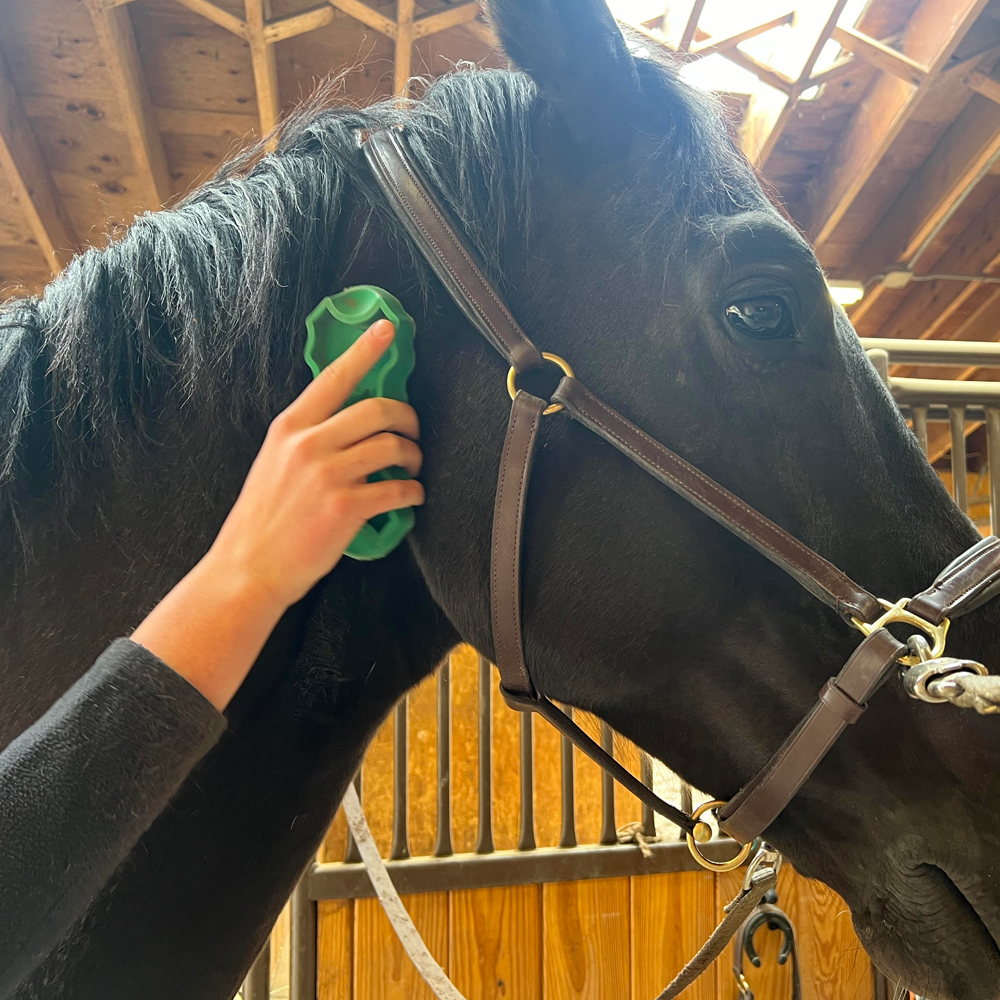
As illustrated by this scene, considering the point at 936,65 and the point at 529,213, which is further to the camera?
the point at 936,65

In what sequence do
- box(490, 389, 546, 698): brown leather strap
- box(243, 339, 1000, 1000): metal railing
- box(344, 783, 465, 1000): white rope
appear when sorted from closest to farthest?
box(490, 389, 546, 698): brown leather strap
box(344, 783, 465, 1000): white rope
box(243, 339, 1000, 1000): metal railing

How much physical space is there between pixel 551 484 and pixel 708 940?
88 cm

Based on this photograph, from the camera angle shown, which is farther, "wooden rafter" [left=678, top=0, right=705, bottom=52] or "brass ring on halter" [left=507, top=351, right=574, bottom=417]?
"wooden rafter" [left=678, top=0, right=705, bottom=52]

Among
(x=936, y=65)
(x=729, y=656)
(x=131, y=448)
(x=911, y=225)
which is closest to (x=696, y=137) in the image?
(x=729, y=656)

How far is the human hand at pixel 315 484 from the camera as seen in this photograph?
598 mm

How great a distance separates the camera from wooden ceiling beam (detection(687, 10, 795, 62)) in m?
2.51

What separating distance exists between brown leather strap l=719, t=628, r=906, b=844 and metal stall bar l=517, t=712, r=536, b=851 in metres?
1.07

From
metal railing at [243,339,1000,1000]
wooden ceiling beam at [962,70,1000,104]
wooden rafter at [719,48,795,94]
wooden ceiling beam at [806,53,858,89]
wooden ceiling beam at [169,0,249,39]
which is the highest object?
wooden ceiling beam at [962,70,1000,104]

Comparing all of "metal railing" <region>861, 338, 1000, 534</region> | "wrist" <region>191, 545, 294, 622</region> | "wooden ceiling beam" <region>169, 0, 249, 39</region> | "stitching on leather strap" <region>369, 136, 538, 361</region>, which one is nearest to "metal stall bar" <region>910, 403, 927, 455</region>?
"metal railing" <region>861, 338, 1000, 534</region>

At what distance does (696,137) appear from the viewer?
0.73 metres

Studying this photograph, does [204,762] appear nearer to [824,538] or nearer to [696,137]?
[824,538]

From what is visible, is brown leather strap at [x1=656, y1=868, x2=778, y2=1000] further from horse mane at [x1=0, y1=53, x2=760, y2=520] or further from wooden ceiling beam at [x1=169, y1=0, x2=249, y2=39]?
wooden ceiling beam at [x1=169, y1=0, x2=249, y2=39]

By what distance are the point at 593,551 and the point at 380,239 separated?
38 centimetres

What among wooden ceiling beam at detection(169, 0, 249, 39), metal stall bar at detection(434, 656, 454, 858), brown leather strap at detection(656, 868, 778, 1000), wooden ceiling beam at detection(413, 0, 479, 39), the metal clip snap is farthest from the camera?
wooden ceiling beam at detection(413, 0, 479, 39)
